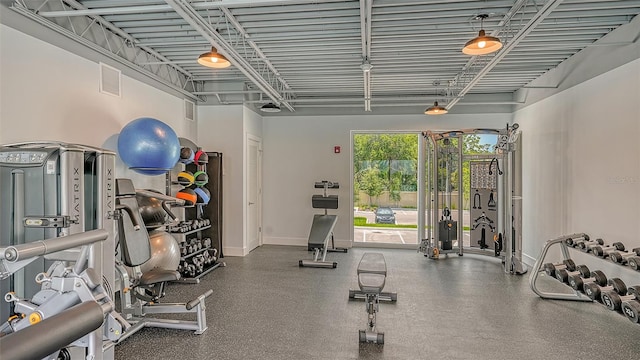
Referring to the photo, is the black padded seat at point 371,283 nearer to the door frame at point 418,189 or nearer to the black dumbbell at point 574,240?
the black dumbbell at point 574,240

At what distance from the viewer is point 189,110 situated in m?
6.32

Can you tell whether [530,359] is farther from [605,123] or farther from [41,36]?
[41,36]

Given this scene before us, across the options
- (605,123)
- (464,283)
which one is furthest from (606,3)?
(464,283)

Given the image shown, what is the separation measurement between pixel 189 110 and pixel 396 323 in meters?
4.99

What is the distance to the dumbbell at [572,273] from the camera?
3934mm

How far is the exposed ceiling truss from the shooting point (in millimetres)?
3451

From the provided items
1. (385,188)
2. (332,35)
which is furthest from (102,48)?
(385,188)

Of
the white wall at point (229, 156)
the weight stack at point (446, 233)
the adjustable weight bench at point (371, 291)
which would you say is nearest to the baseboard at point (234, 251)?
the white wall at point (229, 156)

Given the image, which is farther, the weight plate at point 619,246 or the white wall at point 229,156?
the white wall at point 229,156

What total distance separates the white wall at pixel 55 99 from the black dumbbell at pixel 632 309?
18.5 ft

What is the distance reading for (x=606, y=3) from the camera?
347 centimetres

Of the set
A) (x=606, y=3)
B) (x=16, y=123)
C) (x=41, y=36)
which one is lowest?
(x=16, y=123)

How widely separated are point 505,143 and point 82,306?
6093mm

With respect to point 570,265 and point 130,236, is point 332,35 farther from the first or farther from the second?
point 570,265
